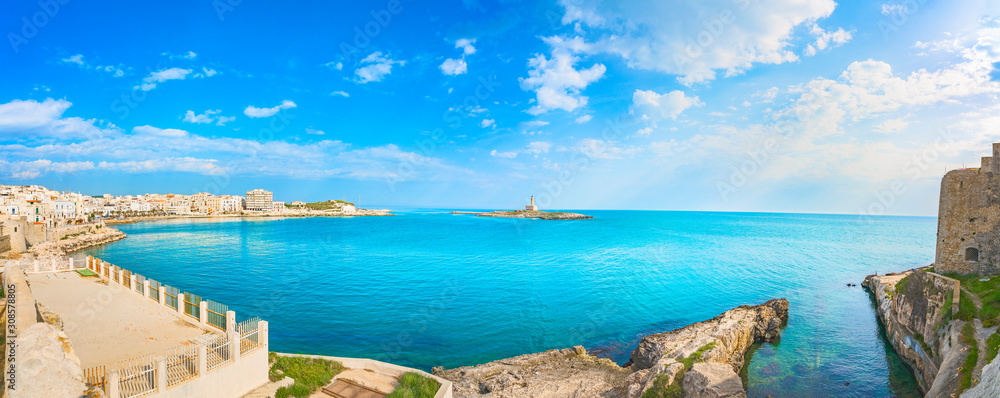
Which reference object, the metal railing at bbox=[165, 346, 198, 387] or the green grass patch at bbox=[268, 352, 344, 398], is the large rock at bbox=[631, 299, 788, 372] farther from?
the metal railing at bbox=[165, 346, 198, 387]

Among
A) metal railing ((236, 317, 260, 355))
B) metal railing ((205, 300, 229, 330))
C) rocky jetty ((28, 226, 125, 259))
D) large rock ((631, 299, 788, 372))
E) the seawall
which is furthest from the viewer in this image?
rocky jetty ((28, 226, 125, 259))

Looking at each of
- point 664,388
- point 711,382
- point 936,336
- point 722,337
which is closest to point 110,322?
point 664,388

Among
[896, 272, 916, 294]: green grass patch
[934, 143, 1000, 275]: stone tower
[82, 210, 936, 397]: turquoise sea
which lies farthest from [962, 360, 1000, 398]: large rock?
[896, 272, 916, 294]: green grass patch

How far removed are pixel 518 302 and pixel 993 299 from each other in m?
21.2

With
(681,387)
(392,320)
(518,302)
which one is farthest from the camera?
(518,302)

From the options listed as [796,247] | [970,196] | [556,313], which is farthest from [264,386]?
[796,247]

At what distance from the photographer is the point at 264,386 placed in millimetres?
10578

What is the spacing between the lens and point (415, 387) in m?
10.9

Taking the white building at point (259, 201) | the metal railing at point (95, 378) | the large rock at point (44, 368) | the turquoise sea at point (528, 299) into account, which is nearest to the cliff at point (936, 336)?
the turquoise sea at point (528, 299)

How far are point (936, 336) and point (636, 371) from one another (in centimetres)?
1171

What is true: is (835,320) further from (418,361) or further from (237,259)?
(237,259)

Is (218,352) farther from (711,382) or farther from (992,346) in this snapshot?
(992,346)

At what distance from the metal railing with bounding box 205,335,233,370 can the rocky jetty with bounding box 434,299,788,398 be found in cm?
700

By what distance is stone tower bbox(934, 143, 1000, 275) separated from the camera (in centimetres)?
1659
